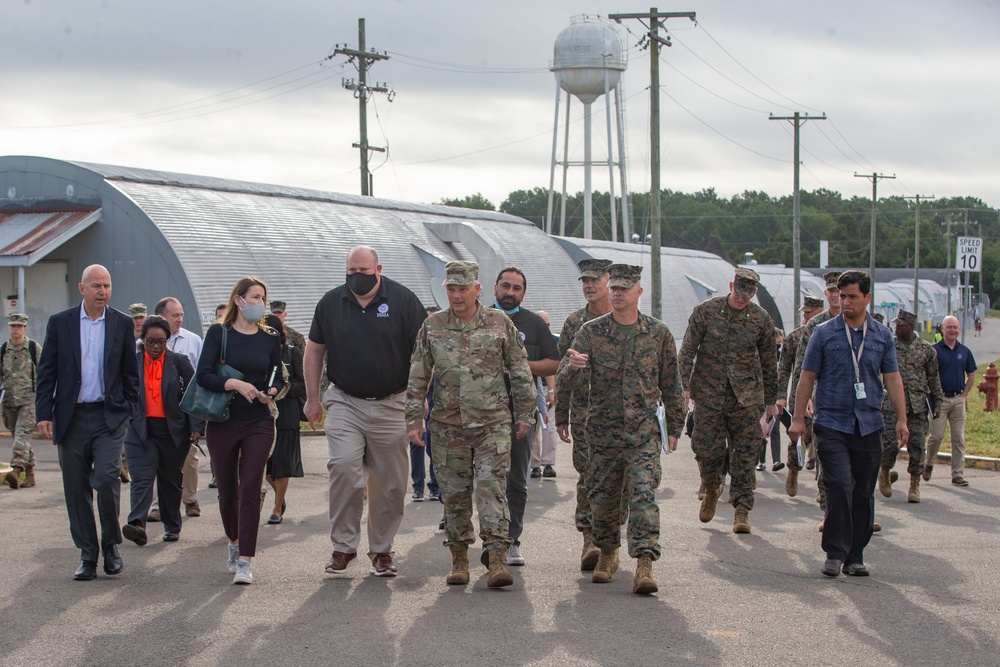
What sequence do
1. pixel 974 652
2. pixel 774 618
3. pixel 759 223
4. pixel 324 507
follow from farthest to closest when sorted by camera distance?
pixel 759 223
pixel 324 507
pixel 774 618
pixel 974 652

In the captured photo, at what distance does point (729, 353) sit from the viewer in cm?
964

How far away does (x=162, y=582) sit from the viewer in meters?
7.63

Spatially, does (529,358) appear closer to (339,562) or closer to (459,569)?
(459,569)

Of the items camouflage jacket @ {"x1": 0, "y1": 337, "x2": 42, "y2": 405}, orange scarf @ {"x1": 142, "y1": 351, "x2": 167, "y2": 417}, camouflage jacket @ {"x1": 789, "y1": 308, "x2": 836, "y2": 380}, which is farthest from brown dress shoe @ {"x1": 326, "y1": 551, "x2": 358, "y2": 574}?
camouflage jacket @ {"x1": 0, "y1": 337, "x2": 42, "y2": 405}

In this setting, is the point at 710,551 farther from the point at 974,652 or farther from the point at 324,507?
the point at 324,507

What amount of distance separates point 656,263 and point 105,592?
76.7ft

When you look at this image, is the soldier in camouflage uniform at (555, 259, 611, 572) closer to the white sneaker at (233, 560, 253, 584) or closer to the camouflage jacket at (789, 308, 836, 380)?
the white sneaker at (233, 560, 253, 584)

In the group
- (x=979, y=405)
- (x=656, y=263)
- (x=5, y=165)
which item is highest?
(x=5, y=165)

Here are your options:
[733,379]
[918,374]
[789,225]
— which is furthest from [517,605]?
[789,225]

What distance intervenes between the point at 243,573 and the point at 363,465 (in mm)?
1036

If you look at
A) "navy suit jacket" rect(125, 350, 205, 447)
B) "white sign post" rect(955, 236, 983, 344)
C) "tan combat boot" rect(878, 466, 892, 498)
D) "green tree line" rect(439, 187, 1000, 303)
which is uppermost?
"green tree line" rect(439, 187, 1000, 303)

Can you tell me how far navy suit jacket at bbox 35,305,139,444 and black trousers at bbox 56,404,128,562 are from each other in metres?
0.06

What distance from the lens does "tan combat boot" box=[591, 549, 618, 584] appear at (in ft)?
25.0

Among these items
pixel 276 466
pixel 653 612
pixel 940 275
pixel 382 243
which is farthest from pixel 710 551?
pixel 940 275
